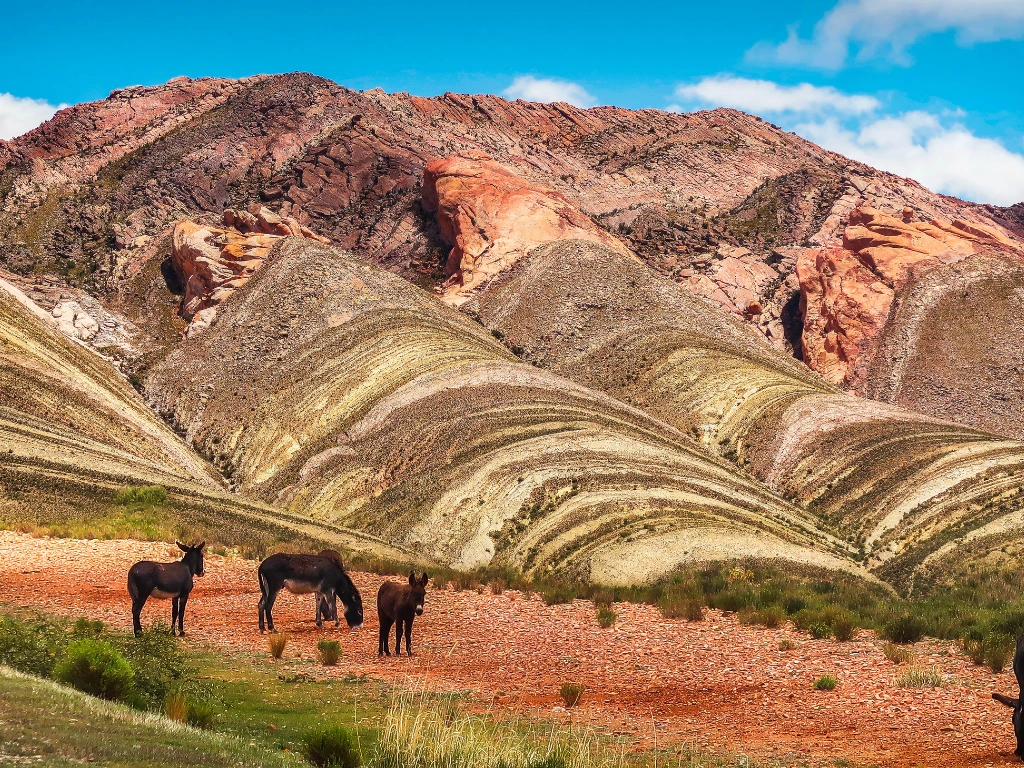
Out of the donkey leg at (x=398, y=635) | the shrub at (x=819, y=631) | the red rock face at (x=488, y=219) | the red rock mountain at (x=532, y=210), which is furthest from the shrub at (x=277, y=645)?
the red rock face at (x=488, y=219)

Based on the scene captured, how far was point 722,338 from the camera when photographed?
6881 centimetres

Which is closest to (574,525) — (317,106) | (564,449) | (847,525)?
(564,449)

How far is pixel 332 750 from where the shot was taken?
11.3 metres

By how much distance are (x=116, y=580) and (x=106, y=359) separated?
4593cm

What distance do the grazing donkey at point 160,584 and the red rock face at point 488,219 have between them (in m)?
58.3

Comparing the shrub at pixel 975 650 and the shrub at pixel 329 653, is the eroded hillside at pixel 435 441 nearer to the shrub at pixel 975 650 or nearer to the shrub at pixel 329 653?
the shrub at pixel 975 650

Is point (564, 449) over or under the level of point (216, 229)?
under

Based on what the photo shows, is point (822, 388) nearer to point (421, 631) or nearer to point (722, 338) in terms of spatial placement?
point (722, 338)

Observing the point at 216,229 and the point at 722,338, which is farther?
the point at 216,229

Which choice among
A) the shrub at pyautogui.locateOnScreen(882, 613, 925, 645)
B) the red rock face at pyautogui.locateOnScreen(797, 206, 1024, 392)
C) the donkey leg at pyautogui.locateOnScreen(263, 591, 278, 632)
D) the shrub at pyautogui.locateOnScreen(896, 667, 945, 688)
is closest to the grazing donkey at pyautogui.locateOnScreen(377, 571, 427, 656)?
the donkey leg at pyautogui.locateOnScreen(263, 591, 278, 632)

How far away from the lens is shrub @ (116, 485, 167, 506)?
37250mm

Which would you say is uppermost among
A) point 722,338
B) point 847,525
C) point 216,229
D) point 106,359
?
point 216,229

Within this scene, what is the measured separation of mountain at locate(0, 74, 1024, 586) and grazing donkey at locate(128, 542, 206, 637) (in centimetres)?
1820

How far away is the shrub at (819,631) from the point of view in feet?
68.3
